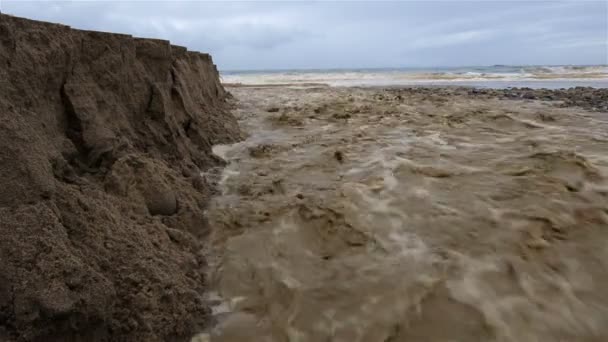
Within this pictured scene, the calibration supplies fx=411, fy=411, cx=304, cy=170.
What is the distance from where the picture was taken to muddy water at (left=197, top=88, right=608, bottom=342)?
2.07m

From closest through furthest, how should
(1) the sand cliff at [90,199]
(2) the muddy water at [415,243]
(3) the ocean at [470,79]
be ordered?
(1) the sand cliff at [90,199]
(2) the muddy water at [415,243]
(3) the ocean at [470,79]

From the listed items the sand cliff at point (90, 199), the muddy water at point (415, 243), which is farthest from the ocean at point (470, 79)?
the sand cliff at point (90, 199)

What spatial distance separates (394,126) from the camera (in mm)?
6621

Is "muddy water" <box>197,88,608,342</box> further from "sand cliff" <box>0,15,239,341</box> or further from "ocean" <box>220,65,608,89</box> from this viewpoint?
"ocean" <box>220,65,608,89</box>

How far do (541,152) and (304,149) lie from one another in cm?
268

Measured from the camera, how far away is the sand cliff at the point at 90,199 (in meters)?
1.75

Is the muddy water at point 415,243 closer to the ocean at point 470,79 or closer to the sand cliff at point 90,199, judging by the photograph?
the sand cliff at point 90,199

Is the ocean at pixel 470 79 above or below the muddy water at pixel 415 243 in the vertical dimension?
above

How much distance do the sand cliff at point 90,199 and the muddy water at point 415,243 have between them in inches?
11.8

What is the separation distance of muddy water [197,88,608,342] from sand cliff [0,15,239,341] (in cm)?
30

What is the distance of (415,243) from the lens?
→ 2.76 meters

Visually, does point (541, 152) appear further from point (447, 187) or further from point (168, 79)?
point (168, 79)

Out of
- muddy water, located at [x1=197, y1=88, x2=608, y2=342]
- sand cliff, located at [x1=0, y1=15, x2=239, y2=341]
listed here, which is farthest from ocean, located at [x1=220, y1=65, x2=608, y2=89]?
sand cliff, located at [x1=0, y1=15, x2=239, y2=341]

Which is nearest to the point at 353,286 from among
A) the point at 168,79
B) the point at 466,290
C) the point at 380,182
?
the point at 466,290
